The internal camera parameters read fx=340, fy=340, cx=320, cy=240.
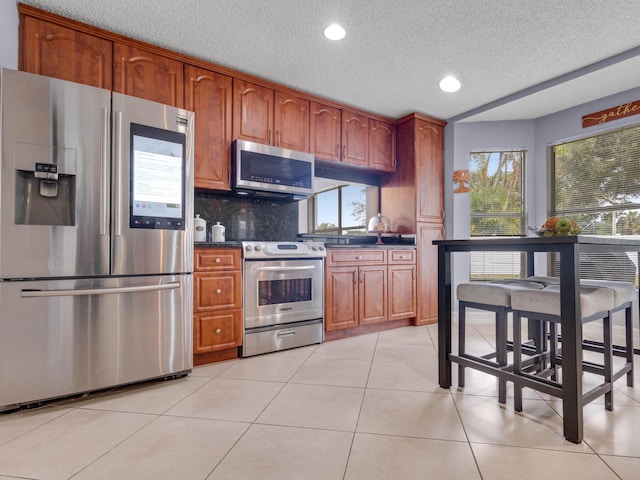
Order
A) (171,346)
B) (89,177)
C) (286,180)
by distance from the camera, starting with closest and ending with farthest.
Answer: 1. (89,177)
2. (171,346)
3. (286,180)

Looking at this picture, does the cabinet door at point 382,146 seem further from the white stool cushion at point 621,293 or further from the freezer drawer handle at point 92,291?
the freezer drawer handle at point 92,291

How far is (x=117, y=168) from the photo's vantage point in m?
1.93

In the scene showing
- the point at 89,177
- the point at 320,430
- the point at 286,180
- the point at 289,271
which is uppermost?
the point at 286,180

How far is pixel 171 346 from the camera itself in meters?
2.09

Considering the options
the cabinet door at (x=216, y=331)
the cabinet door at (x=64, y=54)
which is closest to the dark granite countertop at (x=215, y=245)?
the cabinet door at (x=216, y=331)

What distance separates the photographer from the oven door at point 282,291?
2.62 metres

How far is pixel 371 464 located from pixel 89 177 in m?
1.95

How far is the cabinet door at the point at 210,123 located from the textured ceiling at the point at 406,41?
0.17 m

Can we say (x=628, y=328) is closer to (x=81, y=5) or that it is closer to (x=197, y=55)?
(x=197, y=55)

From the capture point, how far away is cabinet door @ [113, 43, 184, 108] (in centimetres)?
239

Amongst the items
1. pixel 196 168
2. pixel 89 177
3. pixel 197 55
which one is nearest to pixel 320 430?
pixel 89 177

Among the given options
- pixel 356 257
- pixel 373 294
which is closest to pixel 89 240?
pixel 356 257

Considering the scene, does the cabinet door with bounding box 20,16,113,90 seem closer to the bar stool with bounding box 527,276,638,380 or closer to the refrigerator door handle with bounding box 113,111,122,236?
the refrigerator door handle with bounding box 113,111,122,236

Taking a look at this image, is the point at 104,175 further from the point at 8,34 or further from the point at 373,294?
the point at 373,294
